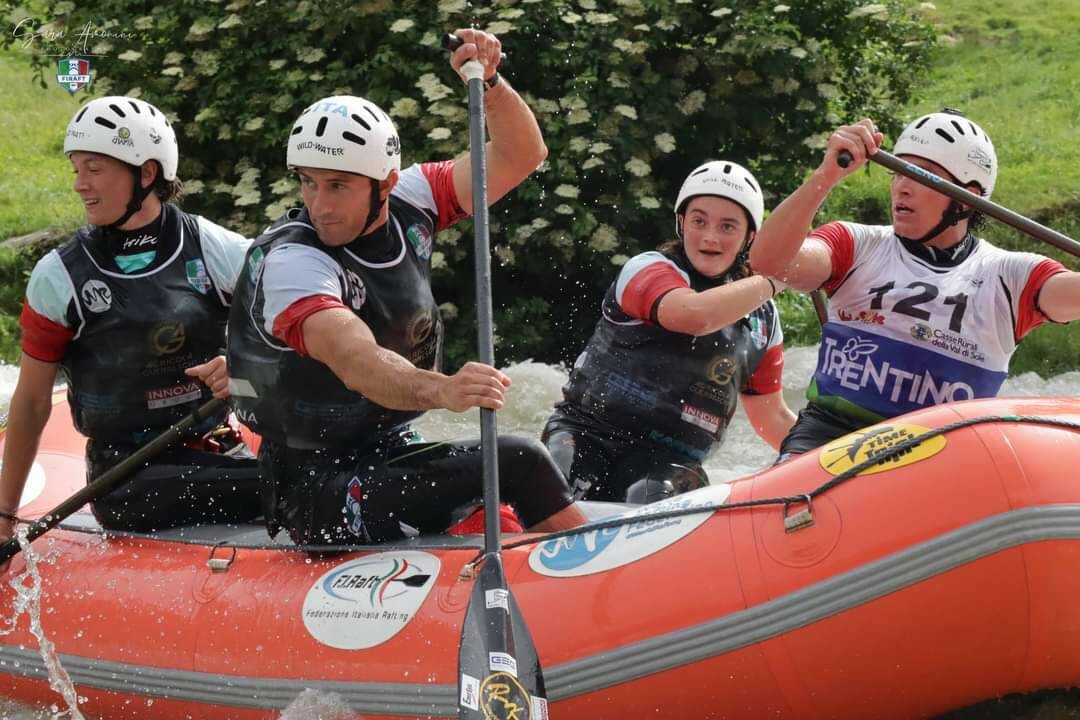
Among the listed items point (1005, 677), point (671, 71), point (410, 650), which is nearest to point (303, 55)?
point (671, 71)

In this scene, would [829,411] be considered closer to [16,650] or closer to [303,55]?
[16,650]

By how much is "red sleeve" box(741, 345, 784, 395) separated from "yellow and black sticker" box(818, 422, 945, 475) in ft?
4.63

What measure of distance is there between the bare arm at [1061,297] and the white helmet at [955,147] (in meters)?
0.37

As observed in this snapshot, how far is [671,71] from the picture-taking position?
8164 millimetres

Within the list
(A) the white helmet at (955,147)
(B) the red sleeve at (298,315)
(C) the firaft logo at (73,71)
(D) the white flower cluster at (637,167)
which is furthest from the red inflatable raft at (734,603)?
(C) the firaft logo at (73,71)

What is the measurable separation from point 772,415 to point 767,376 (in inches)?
5.7

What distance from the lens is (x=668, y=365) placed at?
182 inches

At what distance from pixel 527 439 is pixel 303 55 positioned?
462 cm

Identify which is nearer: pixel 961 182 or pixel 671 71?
pixel 961 182

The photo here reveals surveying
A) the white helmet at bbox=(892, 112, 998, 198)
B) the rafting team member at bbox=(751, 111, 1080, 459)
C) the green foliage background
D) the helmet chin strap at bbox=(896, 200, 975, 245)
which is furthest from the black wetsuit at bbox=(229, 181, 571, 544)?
the green foliage background

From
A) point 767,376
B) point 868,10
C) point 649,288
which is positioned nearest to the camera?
point 649,288

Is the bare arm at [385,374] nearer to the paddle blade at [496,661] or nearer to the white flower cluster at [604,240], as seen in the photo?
the paddle blade at [496,661]

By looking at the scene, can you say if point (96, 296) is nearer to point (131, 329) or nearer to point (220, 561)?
point (131, 329)

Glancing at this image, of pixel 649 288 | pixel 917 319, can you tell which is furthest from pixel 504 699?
pixel 917 319
